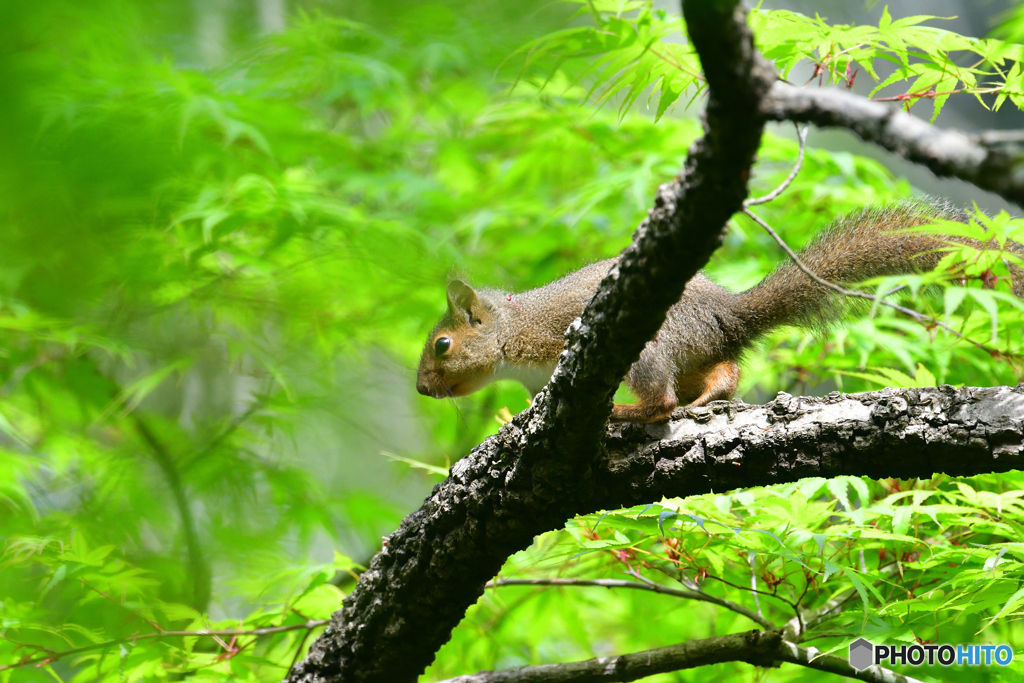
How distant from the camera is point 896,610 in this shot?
1293 mm

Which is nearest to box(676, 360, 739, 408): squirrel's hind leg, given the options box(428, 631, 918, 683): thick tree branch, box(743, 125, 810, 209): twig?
box(428, 631, 918, 683): thick tree branch

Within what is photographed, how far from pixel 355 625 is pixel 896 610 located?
111cm

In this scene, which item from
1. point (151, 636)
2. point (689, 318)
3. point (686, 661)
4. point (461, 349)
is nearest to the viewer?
point (686, 661)

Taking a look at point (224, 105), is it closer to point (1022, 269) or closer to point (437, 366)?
point (437, 366)

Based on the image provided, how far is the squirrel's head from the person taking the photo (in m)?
2.26

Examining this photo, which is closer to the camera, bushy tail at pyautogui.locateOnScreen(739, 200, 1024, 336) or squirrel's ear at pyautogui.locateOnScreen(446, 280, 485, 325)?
bushy tail at pyautogui.locateOnScreen(739, 200, 1024, 336)

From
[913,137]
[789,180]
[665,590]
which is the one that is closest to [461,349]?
[665,590]

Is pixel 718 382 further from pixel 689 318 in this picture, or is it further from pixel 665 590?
pixel 665 590

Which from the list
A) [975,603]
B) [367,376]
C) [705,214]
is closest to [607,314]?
[705,214]

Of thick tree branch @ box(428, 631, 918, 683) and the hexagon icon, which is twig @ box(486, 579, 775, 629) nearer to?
thick tree branch @ box(428, 631, 918, 683)

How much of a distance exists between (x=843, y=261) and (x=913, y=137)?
42.0 inches

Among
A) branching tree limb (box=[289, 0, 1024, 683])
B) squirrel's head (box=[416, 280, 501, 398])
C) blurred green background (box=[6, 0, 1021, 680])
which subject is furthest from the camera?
squirrel's head (box=[416, 280, 501, 398])

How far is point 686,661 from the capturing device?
1464 mm

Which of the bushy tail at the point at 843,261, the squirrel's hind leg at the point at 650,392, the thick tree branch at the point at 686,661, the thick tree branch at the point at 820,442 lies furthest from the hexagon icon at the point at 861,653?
the bushy tail at the point at 843,261
